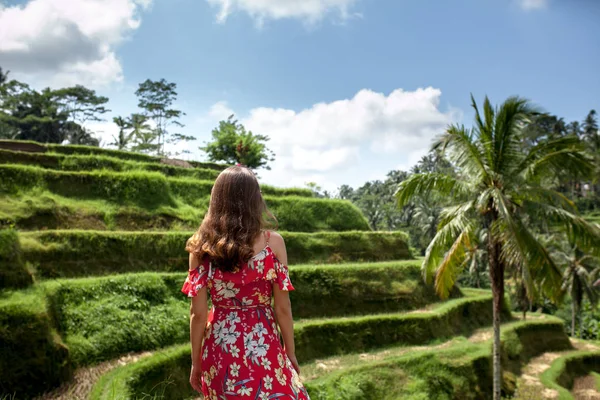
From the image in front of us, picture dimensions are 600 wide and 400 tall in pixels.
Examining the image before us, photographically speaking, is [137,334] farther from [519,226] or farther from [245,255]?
[519,226]

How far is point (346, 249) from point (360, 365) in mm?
6788

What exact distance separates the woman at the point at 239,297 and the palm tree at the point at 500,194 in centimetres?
840

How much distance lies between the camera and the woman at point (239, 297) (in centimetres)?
230

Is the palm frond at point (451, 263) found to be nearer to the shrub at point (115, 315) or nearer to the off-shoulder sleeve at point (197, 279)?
the shrub at point (115, 315)

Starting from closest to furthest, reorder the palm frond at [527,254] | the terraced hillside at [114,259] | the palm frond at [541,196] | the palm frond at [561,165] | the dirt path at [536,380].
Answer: the terraced hillside at [114,259] < the palm frond at [527,254] < the palm frond at [561,165] < the palm frond at [541,196] < the dirt path at [536,380]

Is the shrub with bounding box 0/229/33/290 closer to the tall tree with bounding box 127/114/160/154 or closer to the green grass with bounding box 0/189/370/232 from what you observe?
the green grass with bounding box 0/189/370/232

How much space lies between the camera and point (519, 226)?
9812 millimetres

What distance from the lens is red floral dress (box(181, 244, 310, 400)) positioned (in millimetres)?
2314

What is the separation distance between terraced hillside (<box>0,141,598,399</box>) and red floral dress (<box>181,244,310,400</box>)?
7.47 feet

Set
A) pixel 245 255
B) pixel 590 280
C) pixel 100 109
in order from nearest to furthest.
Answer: pixel 245 255
pixel 590 280
pixel 100 109

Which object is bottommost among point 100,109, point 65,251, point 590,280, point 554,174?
point 590,280

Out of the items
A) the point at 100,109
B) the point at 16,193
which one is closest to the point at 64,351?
the point at 16,193

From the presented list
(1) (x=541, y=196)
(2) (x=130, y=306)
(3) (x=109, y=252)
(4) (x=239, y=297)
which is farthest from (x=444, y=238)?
(4) (x=239, y=297)

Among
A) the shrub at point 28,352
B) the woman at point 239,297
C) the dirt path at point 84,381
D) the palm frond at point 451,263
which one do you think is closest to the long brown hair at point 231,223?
the woman at point 239,297
